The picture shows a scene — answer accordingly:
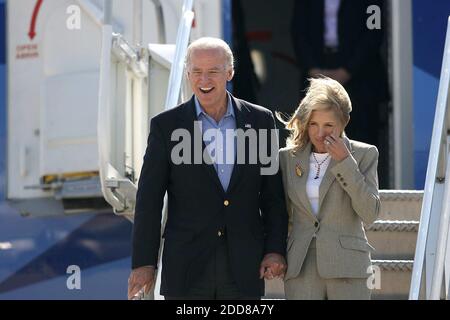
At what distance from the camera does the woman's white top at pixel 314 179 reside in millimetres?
4262

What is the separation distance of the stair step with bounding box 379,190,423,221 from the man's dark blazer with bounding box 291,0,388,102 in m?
2.52

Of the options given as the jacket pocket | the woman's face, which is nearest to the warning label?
the woman's face

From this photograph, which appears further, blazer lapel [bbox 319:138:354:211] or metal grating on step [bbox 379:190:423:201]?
metal grating on step [bbox 379:190:423:201]

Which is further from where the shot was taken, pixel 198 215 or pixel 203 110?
pixel 203 110

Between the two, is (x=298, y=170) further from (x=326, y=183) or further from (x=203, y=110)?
(x=203, y=110)

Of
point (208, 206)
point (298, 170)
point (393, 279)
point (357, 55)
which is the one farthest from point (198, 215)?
point (357, 55)

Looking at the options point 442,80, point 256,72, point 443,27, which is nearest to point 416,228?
point 442,80

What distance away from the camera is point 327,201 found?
4250 millimetres

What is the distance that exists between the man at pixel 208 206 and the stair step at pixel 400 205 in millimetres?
1596

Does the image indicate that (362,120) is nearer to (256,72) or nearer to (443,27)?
(443,27)

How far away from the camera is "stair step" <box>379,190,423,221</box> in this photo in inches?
227

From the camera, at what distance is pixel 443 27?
732 centimetres

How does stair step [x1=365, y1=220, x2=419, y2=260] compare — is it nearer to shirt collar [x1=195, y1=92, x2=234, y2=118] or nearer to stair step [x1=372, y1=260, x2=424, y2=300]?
stair step [x1=372, y1=260, x2=424, y2=300]

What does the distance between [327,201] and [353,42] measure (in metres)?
4.99
